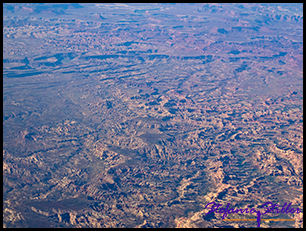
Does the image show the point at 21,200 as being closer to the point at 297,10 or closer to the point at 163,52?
the point at 163,52

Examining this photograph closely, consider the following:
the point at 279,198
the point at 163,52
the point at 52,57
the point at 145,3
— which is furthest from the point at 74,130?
the point at 145,3

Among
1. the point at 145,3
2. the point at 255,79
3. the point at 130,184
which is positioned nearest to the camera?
the point at 130,184

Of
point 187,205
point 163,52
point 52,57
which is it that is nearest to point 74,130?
point 187,205

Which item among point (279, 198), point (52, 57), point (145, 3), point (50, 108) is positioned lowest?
point (279, 198)

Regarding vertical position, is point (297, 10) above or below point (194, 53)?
above

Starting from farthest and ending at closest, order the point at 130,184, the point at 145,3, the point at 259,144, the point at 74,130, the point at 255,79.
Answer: the point at 145,3 < the point at 255,79 < the point at 74,130 < the point at 259,144 < the point at 130,184

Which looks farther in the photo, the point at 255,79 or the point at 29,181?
the point at 255,79

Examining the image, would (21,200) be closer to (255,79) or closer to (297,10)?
(255,79)
